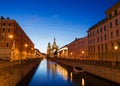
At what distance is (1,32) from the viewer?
278ft

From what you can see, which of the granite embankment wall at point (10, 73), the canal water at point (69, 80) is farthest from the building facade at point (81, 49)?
the granite embankment wall at point (10, 73)

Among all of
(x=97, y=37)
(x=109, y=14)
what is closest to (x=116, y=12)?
(x=109, y=14)

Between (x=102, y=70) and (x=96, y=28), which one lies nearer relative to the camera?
(x=102, y=70)

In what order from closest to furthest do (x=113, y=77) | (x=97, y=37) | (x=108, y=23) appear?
(x=113, y=77) < (x=108, y=23) < (x=97, y=37)

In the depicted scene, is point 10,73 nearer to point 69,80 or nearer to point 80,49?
point 69,80

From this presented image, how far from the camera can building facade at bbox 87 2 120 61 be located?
179 feet

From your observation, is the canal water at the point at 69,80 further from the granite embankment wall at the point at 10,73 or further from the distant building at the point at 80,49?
the distant building at the point at 80,49

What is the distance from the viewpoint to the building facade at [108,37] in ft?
179

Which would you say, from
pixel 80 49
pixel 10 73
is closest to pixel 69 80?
pixel 10 73

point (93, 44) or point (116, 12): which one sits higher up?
point (116, 12)

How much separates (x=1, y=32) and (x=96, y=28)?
4612 centimetres

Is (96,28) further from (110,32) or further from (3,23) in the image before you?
(3,23)

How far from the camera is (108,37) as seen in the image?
6038 cm

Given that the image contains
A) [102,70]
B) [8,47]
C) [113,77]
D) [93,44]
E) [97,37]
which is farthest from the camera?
[8,47]
